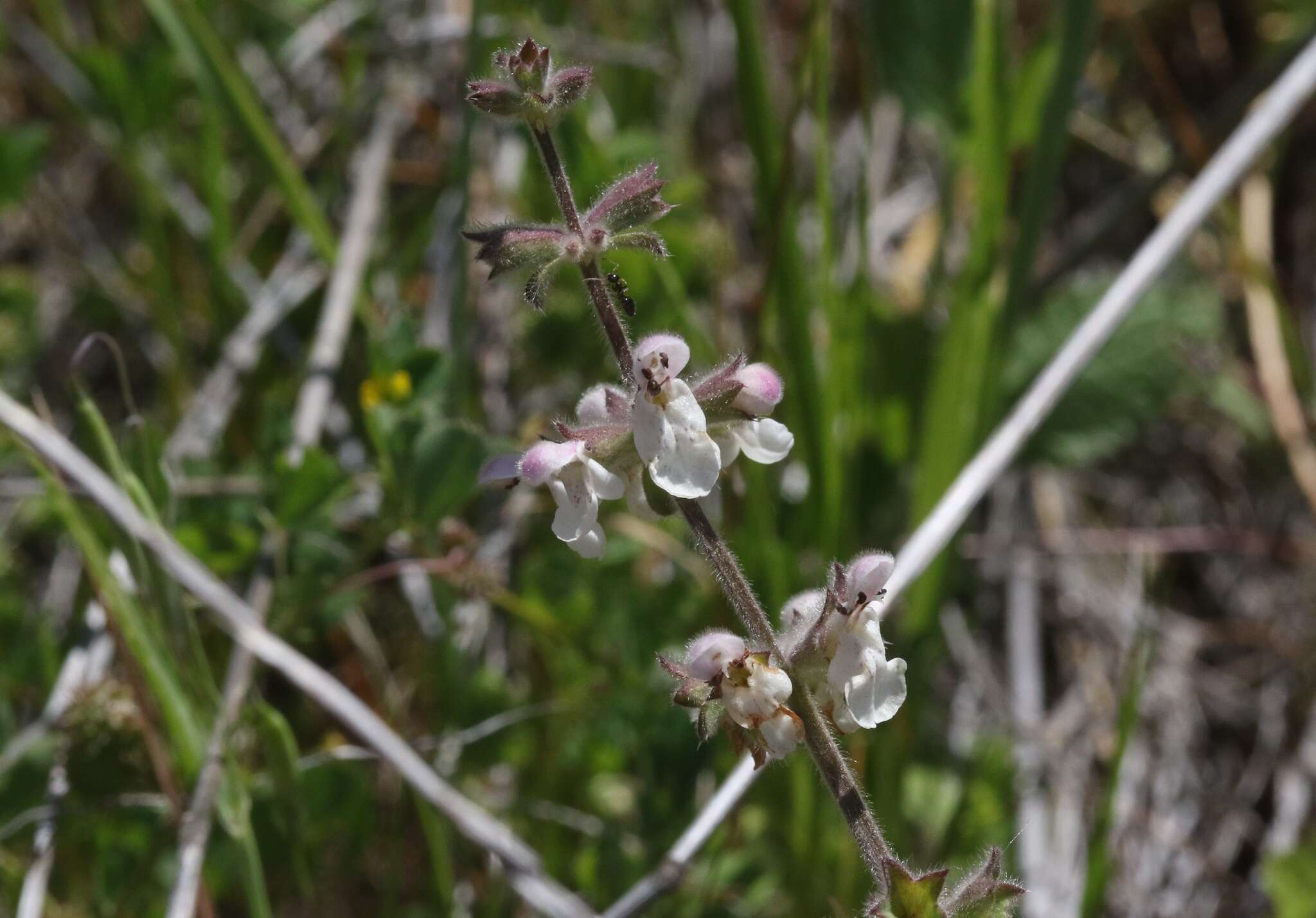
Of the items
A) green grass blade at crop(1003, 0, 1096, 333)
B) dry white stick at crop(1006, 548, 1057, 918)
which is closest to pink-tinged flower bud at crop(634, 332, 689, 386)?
green grass blade at crop(1003, 0, 1096, 333)

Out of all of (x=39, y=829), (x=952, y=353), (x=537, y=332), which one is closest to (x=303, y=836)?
(x=39, y=829)

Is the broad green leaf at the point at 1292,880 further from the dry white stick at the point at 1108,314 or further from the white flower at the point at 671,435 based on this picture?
the white flower at the point at 671,435

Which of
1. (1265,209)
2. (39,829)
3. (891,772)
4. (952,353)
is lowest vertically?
(1265,209)

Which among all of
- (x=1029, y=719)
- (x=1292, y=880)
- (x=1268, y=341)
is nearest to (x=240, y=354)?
(x=1029, y=719)

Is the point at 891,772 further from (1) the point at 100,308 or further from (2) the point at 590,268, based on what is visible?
(1) the point at 100,308

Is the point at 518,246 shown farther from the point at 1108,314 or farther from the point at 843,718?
the point at 1108,314

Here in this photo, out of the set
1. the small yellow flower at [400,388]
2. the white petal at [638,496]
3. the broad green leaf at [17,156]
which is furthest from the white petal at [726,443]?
the broad green leaf at [17,156]
